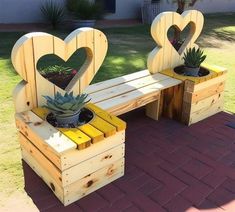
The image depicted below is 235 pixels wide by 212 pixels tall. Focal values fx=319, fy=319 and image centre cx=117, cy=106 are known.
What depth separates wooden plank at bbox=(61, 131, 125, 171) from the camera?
2479 millimetres

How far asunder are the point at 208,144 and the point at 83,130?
5.38 ft

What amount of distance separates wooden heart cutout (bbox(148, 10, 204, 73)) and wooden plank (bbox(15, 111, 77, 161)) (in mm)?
1803

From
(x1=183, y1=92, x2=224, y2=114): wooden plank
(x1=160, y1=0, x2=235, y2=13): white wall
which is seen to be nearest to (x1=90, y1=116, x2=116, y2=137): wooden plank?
(x1=183, y1=92, x2=224, y2=114): wooden plank

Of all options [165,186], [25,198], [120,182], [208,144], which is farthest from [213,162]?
[25,198]

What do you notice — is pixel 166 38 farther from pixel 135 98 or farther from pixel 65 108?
pixel 65 108

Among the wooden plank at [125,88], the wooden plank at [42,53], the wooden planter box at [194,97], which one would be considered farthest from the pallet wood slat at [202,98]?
the wooden plank at [42,53]

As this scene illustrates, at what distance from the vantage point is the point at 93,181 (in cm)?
278

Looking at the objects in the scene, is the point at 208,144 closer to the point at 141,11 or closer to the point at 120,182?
the point at 120,182

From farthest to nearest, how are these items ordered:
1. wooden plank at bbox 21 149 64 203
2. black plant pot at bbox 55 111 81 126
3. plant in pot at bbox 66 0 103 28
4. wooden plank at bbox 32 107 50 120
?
plant in pot at bbox 66 0 103 28 → wooden plank at bbox 32 107 50 120 → black plant pot at bbox 55 111 81 126 → wooden plank at bbox 21 149 64 203

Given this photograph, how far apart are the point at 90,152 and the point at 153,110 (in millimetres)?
1673

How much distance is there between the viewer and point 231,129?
3920 millimetres

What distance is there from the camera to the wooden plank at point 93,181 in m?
2.65

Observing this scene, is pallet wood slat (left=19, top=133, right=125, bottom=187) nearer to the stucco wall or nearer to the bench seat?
the bench seat

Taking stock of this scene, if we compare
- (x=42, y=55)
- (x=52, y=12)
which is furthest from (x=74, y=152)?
(x=52, y=12)
